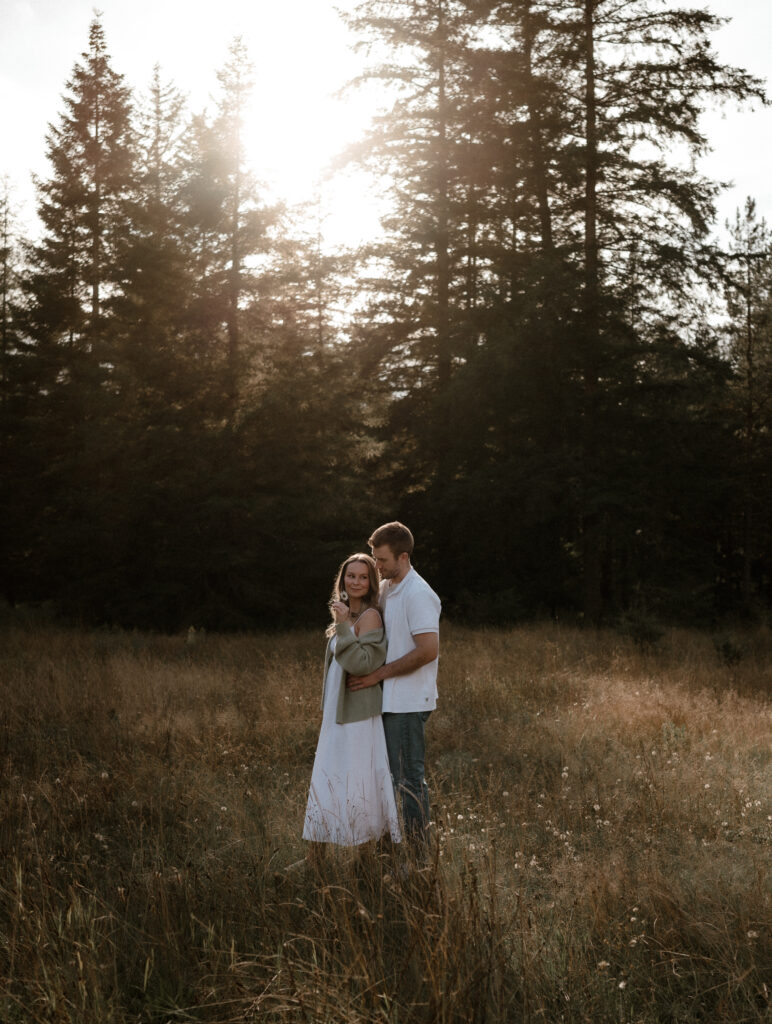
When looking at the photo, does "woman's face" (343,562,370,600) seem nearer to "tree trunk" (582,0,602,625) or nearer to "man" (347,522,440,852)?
"man" (347,522,440,852)

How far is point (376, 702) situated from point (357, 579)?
25.3 inches

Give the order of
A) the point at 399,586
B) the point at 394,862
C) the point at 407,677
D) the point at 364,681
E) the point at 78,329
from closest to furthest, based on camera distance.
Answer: the point at 394,862, the point at 364,681, the point at 407,677, the point at 399,586, the point at 78,329

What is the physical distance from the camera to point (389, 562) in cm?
460

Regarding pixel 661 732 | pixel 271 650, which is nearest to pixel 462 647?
pixel 271 650

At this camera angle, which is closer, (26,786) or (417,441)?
(26,786)

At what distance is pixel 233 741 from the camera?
24.4 feet

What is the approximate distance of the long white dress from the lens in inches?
166

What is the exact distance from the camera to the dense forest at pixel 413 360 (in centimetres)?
1780

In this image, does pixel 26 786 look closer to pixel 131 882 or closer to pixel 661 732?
pixel 131 882

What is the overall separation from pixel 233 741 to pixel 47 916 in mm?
3788

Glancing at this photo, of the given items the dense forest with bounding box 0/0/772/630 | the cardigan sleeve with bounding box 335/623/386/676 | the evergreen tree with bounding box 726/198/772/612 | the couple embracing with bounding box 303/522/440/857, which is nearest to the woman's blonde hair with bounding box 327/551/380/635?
the couple embracing with bounding box 303/522/440/857

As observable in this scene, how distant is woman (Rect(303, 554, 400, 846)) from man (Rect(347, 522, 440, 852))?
78 millimetres

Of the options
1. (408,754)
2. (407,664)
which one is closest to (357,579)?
(407,664)

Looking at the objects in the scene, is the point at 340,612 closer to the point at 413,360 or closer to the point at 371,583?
the point at 371,583
